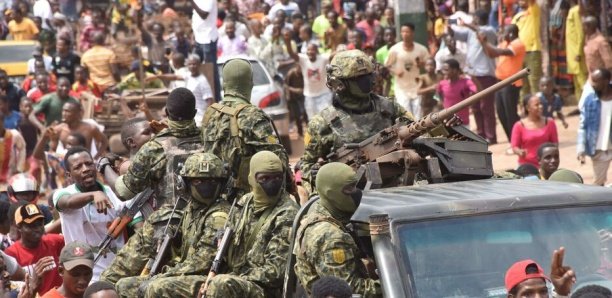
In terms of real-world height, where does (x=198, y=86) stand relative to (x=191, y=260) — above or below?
below

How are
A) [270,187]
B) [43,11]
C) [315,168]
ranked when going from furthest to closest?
[43,11] < [315,168] < [270,187]

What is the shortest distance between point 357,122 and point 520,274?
3107 mm

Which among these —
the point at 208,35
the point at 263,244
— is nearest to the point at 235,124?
the point at 263,244

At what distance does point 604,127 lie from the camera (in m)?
15.8

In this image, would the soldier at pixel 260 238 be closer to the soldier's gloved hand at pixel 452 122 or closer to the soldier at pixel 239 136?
the soldier's gloved hand at pixel 452 122

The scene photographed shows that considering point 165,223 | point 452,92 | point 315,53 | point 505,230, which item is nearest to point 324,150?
point 165,223

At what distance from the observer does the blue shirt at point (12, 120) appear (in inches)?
799

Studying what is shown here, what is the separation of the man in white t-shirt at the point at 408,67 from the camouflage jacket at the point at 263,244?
12.8m

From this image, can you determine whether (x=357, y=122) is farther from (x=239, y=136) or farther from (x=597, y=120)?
(x=597, y=120)

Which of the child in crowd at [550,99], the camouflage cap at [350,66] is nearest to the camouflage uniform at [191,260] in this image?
the camouflage cap at [350,66]

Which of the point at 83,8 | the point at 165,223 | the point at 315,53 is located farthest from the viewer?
the point at 83,8

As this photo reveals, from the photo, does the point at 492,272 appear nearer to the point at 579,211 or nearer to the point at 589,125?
the point at 579,211

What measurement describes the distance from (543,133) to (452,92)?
15.0ft

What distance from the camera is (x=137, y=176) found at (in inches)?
376
